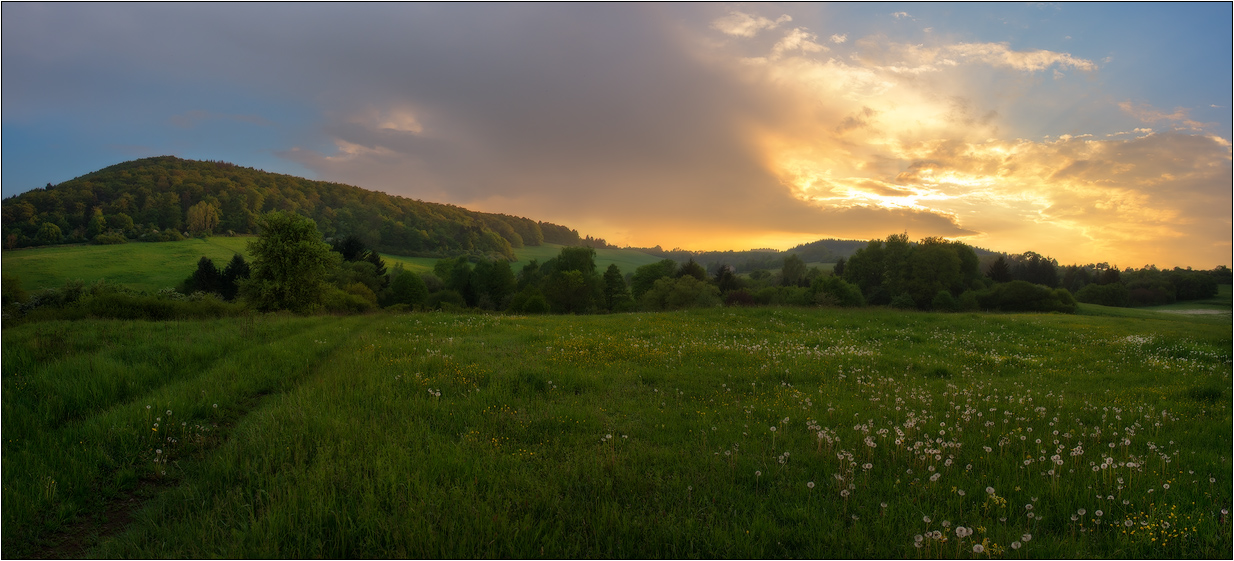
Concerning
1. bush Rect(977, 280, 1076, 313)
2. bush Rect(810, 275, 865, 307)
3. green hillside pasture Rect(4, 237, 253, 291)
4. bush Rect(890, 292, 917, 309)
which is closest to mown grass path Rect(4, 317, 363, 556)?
green hillside pasture Rect(4, 237, 253, 291)

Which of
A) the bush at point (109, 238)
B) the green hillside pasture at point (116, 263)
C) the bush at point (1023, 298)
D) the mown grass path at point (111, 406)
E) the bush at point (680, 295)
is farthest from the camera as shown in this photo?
the bush at point (109, 238)

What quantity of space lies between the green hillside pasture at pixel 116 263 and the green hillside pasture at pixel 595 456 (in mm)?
78168

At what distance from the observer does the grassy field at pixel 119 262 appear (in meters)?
69.0

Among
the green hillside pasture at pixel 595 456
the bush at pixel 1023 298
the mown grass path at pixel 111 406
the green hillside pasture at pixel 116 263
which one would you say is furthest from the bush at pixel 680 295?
the green hillside pasture at pixel 116 263

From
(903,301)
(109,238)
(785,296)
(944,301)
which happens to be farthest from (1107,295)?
(109,238)

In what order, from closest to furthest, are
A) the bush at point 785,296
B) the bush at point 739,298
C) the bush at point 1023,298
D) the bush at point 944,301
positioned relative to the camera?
1. the bush at point 739,298
2. the bush at point 1023,298
3. the bush at point 944,301
4. the bush at point 785,296

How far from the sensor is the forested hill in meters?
80.2

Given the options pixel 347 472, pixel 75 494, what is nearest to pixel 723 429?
pixel 347 472

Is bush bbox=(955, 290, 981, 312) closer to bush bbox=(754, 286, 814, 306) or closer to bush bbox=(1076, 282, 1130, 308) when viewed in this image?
bush bbox=(754, 286, 814, 306)

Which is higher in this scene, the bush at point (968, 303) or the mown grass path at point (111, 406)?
the bush at point (968, 303)

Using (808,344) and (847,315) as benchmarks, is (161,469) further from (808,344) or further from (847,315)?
(847,315)

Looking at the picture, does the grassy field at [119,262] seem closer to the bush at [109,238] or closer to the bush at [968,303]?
the bush at [109,238]

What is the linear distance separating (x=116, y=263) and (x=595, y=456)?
108 meters

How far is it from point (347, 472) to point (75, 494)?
3.24 metres
